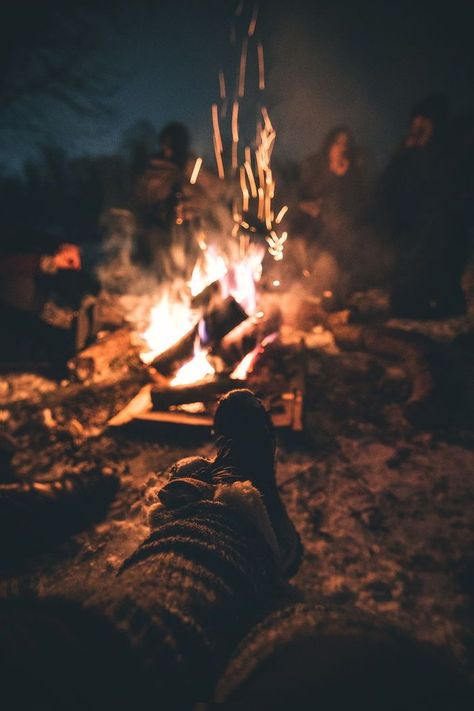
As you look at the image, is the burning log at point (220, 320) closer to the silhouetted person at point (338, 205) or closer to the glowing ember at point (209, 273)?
the glowing ember at point (209, 273)

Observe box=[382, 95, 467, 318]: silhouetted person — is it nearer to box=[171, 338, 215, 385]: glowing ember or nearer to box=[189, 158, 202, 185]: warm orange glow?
box=[171, 338, 215, 385]: glowing ember

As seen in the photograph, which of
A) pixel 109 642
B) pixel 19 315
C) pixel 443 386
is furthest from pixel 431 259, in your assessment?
pixel 109 642

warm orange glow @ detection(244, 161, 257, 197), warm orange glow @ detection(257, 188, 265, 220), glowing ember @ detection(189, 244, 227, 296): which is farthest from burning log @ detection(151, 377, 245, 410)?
warm orange glow @ detection(244, 161, 257, 197)

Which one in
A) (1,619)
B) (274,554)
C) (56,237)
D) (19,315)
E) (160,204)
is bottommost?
(274,554)

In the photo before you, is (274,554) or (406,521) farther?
(406,521)

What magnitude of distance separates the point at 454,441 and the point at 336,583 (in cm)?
223

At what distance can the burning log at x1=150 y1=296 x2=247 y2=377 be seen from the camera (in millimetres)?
4891

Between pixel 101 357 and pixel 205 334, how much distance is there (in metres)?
1.80

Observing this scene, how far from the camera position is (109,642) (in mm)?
1144

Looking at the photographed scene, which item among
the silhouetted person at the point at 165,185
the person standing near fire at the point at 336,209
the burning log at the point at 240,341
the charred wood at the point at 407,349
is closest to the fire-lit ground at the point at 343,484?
the charred wood at the point at 407,349

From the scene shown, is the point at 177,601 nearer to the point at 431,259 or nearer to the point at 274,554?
the point at 274,554

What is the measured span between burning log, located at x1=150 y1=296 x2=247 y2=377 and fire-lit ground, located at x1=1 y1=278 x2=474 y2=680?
764 millimetres

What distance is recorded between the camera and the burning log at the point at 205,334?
4891 millimetres

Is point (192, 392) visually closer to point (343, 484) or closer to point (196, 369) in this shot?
point (196, 369)
